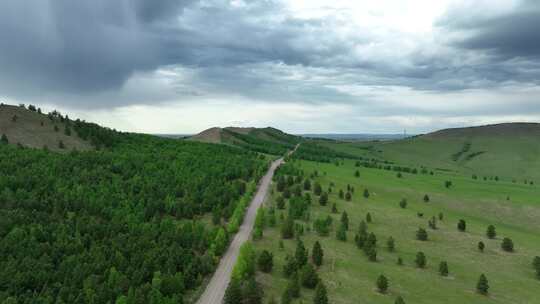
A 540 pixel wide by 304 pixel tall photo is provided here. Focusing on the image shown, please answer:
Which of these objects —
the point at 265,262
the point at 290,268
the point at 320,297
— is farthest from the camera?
the point at 265,262

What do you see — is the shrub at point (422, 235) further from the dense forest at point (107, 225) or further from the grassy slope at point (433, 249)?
the dense forest at point (107, 225)

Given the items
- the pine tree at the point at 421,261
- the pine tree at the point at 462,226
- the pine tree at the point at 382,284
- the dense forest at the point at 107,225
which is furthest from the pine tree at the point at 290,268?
the pine tree at the point at 462,226

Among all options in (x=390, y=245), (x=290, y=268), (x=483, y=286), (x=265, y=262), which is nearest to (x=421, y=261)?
(x=390, y=245)

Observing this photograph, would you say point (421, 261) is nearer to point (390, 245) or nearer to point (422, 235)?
point (390, 245)

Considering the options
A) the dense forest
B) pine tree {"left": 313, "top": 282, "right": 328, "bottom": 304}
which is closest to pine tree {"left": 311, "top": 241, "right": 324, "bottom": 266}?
pine tree {"left": 313, "top": 282, "right": 328, "bottom": 304}

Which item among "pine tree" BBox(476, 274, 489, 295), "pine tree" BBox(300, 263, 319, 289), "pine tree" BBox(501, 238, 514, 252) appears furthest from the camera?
"pine tree" BBox(501, 238, 514, 252)

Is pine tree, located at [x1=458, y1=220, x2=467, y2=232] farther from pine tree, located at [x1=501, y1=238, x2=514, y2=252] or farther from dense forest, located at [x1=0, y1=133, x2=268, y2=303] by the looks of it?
dense forest, located at [x1=0, y1=133, x2=268, y2=303]
